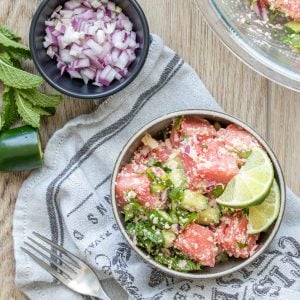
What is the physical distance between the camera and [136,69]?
1.99 metres

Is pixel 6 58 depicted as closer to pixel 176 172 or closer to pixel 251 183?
pixel 176 172

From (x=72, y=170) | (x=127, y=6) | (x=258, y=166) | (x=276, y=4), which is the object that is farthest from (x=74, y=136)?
(x=276, y=4)

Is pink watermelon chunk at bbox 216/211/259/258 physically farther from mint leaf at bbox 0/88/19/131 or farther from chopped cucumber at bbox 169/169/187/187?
mint leaf at bbox 0/88/19/131

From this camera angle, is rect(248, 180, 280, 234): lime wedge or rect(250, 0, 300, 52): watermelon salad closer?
rect(248, 180, 280, 234): lime wedge

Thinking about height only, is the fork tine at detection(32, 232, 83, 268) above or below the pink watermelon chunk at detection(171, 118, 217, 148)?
below

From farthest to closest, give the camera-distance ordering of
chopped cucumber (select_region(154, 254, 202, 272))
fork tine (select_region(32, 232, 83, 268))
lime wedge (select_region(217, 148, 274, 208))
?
fork tine (select_region(32, 232, 83, 268)), chopped cucumber (select_region(154, 254, 202, 272)), lime wedge (select_region(217, 148, 274, 208))

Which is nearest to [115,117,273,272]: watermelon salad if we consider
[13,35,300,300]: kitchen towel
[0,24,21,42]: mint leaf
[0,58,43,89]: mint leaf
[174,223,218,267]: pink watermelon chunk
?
[174,223,218,267]: pink watermelon chunk

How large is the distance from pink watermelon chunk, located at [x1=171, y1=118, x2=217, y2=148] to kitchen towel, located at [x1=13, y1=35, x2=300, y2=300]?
4.4 inches

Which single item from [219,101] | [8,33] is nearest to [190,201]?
[219,101]

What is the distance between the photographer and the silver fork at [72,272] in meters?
2.06

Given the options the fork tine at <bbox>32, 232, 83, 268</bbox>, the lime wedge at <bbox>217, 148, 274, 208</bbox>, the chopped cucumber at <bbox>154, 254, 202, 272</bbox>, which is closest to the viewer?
the lime wedge at <bbox>217, 148, 274, 208</bbox>

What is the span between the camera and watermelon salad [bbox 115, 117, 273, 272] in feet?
6.31

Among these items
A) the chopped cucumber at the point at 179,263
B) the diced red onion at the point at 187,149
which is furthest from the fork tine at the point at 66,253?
the diced red onion at the point at 187,149

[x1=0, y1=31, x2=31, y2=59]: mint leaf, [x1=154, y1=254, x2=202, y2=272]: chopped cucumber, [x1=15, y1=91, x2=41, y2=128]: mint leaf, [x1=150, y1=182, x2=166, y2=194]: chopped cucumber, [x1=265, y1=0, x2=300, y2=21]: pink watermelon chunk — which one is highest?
[x1=265, y1=0, x2=300, y2=21]: pink watermelon chunk
